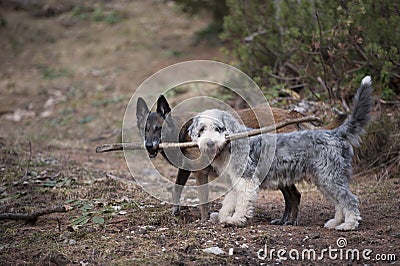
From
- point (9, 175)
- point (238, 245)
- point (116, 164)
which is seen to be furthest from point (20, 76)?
point (238, 245)

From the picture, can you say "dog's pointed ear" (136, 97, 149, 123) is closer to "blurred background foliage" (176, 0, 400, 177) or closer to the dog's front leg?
the dog's front leg

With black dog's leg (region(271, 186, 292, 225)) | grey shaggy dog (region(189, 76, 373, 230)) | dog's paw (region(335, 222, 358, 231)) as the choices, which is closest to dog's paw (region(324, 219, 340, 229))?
grey shaggy dog (region(189, 76, 373, 230))

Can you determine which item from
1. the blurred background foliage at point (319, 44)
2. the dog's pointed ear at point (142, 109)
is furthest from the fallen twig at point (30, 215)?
the blurred background foliage at point (319, 44)

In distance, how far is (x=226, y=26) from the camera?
460 inches

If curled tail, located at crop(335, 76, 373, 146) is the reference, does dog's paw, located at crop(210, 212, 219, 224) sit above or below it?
below

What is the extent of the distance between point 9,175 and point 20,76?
39.3ft

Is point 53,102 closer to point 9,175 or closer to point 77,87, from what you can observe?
point 77,87

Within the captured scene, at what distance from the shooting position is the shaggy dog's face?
243 inches

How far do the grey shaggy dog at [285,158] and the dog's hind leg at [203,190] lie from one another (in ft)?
1.13

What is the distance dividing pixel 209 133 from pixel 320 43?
13.5 feet

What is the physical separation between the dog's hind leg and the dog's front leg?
0.66 m

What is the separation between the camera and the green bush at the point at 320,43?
891 cm

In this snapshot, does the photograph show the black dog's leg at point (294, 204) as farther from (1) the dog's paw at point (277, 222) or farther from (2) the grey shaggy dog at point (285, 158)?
(2) the grey shaggy dog at point (285, 158)

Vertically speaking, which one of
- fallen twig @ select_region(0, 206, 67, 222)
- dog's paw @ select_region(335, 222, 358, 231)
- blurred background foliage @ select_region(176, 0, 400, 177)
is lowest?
dog's paw @ select_region(335, 222, 358, 231)
